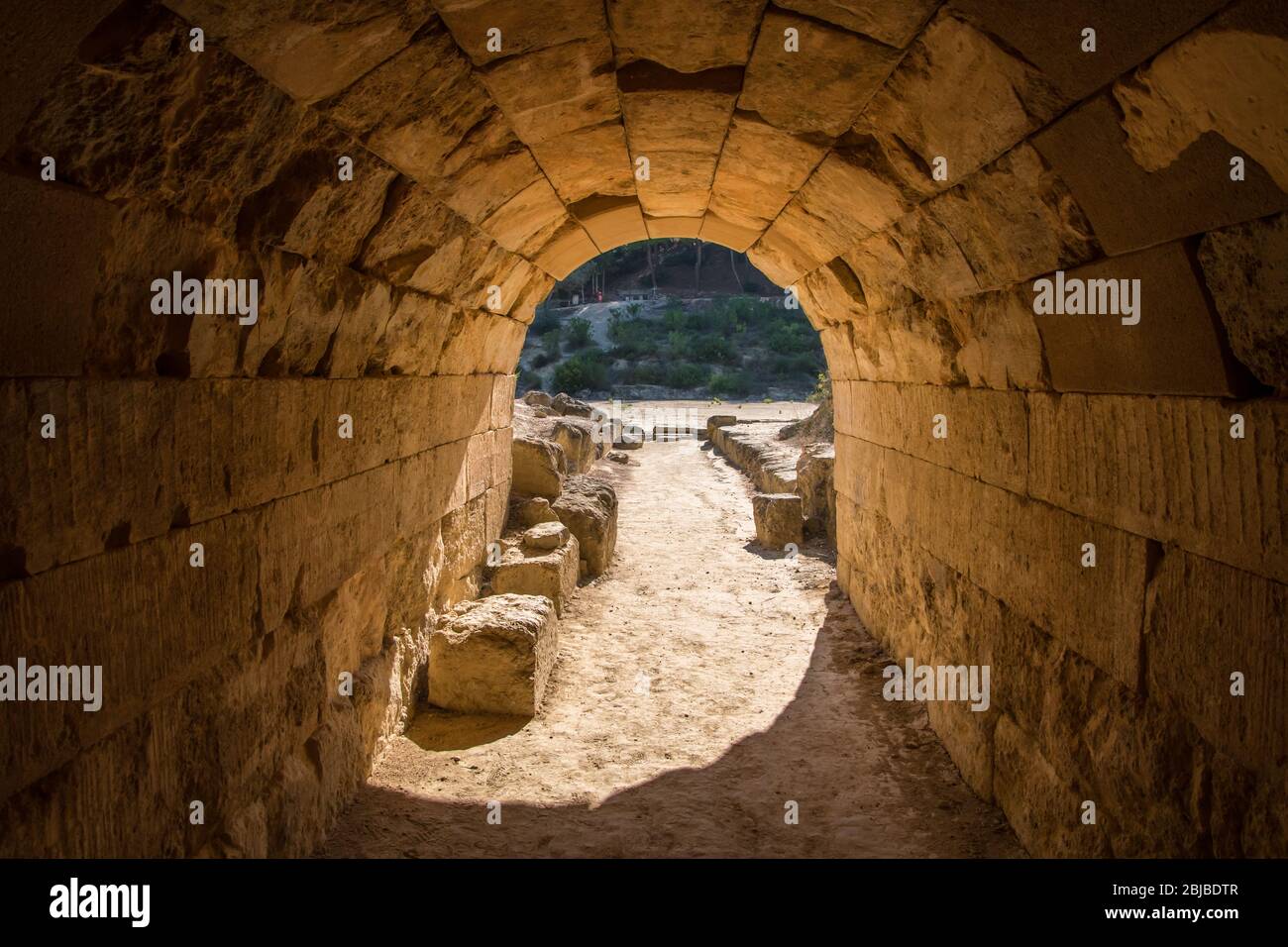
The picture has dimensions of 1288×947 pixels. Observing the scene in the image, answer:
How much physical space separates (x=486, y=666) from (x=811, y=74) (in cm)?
399

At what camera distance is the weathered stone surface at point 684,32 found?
10.2 feet

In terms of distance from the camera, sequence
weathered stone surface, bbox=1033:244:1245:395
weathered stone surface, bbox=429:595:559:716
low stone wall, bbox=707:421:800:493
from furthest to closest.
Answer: low stone wall, bbox=707:421:800:493, weathered stone surface, bbox=429:595:559:716, weathered stone surface, bbox=1033:244:1245:395

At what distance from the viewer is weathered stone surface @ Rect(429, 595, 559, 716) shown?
5.83 metres

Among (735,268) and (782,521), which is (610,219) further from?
(735,268)

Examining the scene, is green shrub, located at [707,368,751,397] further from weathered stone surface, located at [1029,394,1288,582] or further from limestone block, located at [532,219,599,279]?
weathered stone surface, located at [1029,394,1288,582]

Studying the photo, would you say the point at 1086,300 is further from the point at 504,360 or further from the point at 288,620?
Answer: the point at 504,360

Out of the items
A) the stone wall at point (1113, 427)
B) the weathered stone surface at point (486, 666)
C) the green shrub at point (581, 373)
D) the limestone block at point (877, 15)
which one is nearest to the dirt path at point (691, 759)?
the weathered stone surface at point (486, 666)

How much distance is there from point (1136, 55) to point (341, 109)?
2406 mm

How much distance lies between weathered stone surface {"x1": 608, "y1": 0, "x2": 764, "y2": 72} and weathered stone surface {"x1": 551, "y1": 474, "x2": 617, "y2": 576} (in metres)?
6.05

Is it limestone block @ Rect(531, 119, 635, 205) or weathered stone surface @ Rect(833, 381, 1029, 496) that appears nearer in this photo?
weathered stone surface @ Rect(833, 381, 1029, 496)

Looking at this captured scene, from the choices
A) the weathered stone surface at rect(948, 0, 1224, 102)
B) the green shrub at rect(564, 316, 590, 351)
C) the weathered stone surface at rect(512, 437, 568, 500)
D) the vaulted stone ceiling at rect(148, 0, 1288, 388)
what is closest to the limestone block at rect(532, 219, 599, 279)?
the vaulted stone ceiling at rect(148, 0, 1288, 388)

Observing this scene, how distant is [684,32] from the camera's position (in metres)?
3.33

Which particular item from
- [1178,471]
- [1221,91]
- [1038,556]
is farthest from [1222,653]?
[1221,91]

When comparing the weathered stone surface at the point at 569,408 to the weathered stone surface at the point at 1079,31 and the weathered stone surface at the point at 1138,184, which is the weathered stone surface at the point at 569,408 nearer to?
the weathered stone surface at the point at 1138,184
